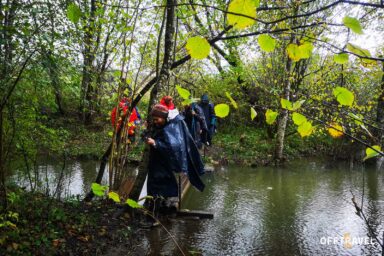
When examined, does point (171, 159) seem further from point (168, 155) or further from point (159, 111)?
point (159, 111)

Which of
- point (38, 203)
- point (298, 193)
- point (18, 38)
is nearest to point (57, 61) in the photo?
point (18, 38)

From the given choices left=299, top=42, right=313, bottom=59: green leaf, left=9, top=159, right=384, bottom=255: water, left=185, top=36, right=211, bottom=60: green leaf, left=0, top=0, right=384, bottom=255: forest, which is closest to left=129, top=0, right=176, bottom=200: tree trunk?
left=0, top=0, right=384, bottom=255: forest

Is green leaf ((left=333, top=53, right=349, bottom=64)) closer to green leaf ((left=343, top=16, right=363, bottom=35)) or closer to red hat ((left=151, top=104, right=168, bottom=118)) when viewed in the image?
green leaf ((left=343, top=16, right=363, bottom=35))

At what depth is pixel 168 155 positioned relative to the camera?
15.3 feet

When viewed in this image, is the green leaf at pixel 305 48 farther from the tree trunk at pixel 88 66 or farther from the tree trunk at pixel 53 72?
the tree trunk at pixel 53 72

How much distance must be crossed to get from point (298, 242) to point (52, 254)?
331 centimetres

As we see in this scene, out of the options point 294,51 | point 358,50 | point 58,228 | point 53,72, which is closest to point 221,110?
point 294,51

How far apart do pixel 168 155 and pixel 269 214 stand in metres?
2.43

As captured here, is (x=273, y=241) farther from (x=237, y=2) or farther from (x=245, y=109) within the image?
(x=245, y=109)

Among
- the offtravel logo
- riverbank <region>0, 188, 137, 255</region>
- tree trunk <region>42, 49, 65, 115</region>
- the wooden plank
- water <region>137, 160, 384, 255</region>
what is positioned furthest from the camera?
the wooden plank

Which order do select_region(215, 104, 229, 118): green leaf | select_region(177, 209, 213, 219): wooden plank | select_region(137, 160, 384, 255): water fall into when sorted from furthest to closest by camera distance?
select_region(177, 209, 213, 219): wooden plank, select_region(137, 160, 384, 255): water, select_region(215, 104, 229, 118): green leaf

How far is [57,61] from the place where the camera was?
14.9 feet

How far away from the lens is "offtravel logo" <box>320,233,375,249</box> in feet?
15.1

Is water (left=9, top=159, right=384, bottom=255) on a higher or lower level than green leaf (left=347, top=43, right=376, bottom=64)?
lower
